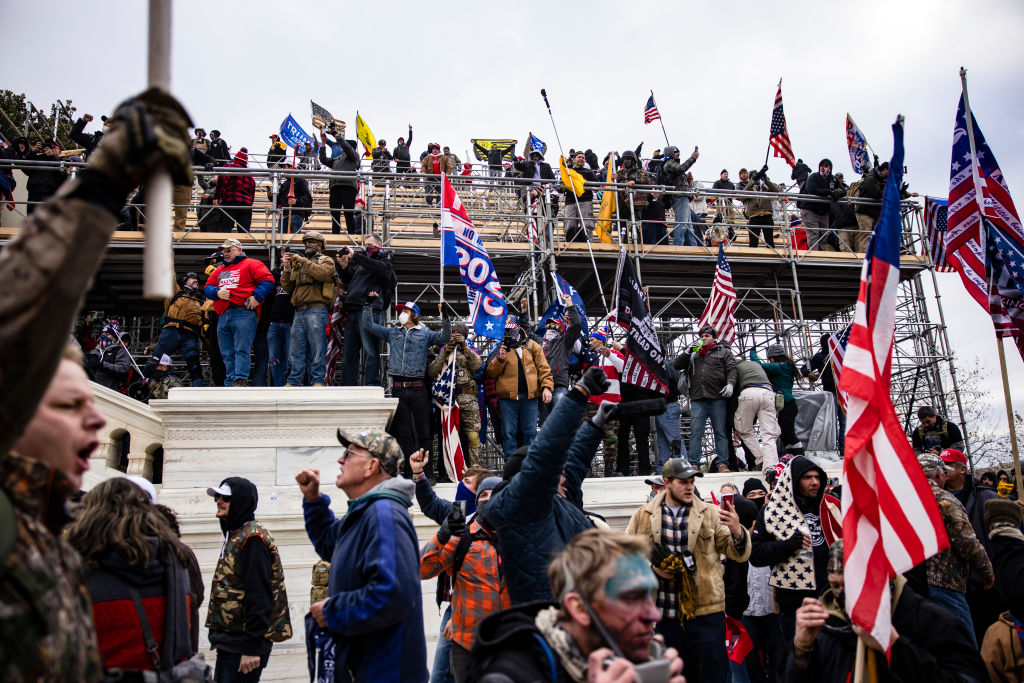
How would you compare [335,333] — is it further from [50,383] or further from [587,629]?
[50,383]

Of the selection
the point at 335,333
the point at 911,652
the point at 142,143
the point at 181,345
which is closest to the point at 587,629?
the point at 142,143

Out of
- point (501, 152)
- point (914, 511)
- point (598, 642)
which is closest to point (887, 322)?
point (914, 511)

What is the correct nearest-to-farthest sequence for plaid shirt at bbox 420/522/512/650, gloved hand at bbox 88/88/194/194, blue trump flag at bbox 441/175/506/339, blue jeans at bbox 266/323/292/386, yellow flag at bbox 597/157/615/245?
1. gloved hand at bbox 88/88/194/194
2. plaid shirt at bbox 420/522/512/650
3. blue trump flag at bbox 441/175/506/339
4. blue jeans at bbox 266/323/292/386
5. yellow flag at bbox 597/157/615/245

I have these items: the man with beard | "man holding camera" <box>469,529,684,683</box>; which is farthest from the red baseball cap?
"man holding camera" <box>469,529,684,683</box>

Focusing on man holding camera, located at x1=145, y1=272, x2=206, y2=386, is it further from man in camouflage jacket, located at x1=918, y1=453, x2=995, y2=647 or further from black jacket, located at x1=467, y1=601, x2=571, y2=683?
black jacket, located at x1=467, y1=601, x2=571, y2=683

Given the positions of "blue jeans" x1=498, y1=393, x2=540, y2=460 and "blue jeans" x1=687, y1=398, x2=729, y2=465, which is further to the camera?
"blue jeans" x1=687, y1=398, x2=729, y2=465

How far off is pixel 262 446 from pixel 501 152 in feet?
38.2

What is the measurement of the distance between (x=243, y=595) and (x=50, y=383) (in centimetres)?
324

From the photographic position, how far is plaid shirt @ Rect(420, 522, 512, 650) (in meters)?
4.56

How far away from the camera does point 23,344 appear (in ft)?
4.73

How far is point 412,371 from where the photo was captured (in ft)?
30.7

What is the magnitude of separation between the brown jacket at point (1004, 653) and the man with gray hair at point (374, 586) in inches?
119

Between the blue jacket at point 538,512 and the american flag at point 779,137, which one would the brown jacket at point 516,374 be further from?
the american flag at point 779,137

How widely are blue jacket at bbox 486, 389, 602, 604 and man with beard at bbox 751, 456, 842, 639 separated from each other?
186cm
